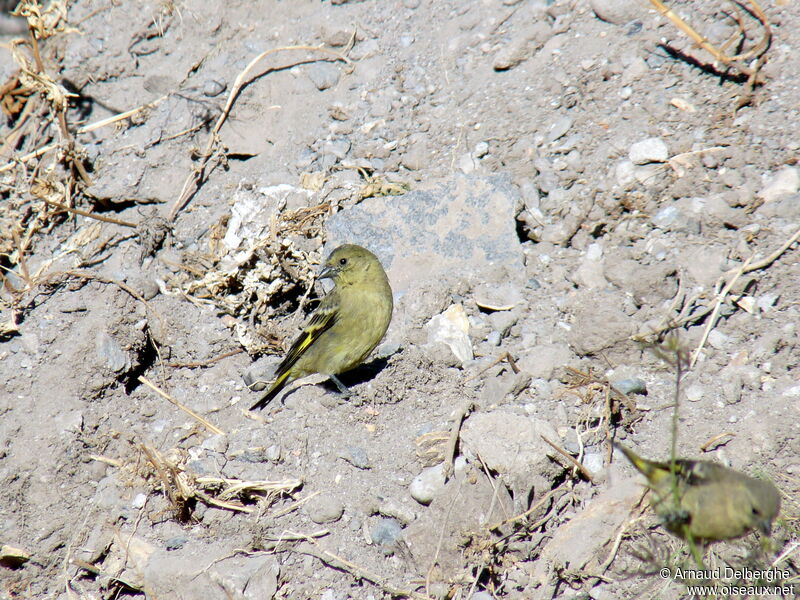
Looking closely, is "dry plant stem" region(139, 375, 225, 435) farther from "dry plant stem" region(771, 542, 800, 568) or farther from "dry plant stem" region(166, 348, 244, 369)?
"dry plant stem" region(771, 542, 800, 568)

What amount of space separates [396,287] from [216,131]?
2097 mm

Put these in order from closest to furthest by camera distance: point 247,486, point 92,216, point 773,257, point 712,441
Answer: point 712,441 → point 247,486 → point 773,257 → point 92,216

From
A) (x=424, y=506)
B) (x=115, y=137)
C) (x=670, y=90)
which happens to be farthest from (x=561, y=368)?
(x=115, y=137)

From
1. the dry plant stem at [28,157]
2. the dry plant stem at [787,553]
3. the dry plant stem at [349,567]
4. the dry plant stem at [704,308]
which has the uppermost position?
the dry plant stem at [28,157]

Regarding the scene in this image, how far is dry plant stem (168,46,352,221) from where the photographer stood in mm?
5988

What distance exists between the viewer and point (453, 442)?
4.07 meters

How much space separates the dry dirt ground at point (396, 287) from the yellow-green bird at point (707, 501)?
0.43 meters

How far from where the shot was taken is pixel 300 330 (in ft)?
18.3

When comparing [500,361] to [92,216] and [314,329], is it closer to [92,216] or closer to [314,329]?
[314,329]

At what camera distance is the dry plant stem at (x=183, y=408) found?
4767 mm

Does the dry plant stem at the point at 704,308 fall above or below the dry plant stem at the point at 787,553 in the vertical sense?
above

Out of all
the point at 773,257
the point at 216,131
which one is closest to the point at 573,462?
the point at 773,257

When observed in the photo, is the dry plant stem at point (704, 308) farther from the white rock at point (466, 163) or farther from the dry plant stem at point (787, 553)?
the white rock at point (466, 163)

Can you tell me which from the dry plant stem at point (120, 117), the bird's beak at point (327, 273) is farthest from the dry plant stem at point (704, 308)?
the dry plant stem at point (120, 117)
